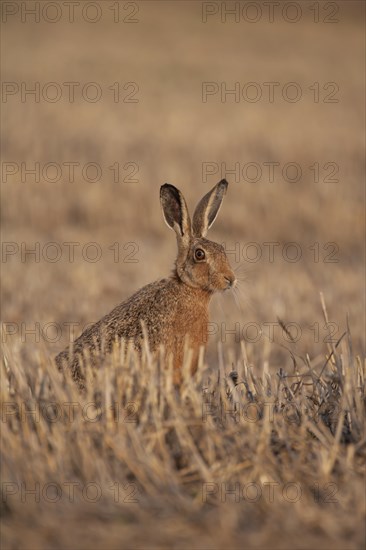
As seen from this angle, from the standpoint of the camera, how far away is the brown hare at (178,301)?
6.07 meters

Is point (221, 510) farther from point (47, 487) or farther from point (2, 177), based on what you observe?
point (2, 177)

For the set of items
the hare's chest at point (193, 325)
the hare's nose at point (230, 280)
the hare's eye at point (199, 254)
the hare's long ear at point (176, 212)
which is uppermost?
the hare's long ear at point (176, 212)

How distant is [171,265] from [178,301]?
7.44 metres

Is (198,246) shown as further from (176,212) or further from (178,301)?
(178,301)

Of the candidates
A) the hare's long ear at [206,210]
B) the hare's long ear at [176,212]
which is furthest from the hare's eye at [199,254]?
the hare's long ear at [206,210]

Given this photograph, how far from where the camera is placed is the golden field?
13.0 ft

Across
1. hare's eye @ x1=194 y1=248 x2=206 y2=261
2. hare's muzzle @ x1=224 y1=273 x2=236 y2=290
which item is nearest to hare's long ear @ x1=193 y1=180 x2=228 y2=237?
hare's eye @ x1=194 y1=248 x2=206 y2=261

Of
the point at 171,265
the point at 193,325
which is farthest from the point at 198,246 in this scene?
the point at 171,265

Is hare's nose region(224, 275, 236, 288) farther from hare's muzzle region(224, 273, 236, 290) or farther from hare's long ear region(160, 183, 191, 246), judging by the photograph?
hare's long ear region(160, 183, 191, 246)

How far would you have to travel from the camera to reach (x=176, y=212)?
6578mm

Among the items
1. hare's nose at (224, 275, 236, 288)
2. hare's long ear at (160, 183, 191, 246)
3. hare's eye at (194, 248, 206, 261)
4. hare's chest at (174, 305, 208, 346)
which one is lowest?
hare's chest at (174, 305, 208, 346)

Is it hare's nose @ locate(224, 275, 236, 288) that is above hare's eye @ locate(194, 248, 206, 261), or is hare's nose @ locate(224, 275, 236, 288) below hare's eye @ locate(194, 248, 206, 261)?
below

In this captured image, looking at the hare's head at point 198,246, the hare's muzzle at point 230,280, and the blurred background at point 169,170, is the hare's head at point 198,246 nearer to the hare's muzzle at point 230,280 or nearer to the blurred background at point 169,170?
the hare's muzzle at point 230,280

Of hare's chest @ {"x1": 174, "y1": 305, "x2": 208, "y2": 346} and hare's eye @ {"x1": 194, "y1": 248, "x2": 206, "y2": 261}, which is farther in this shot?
hare's eye @ {"x1": 194, "y1": 248, "x2": 206, "y2": 261}
